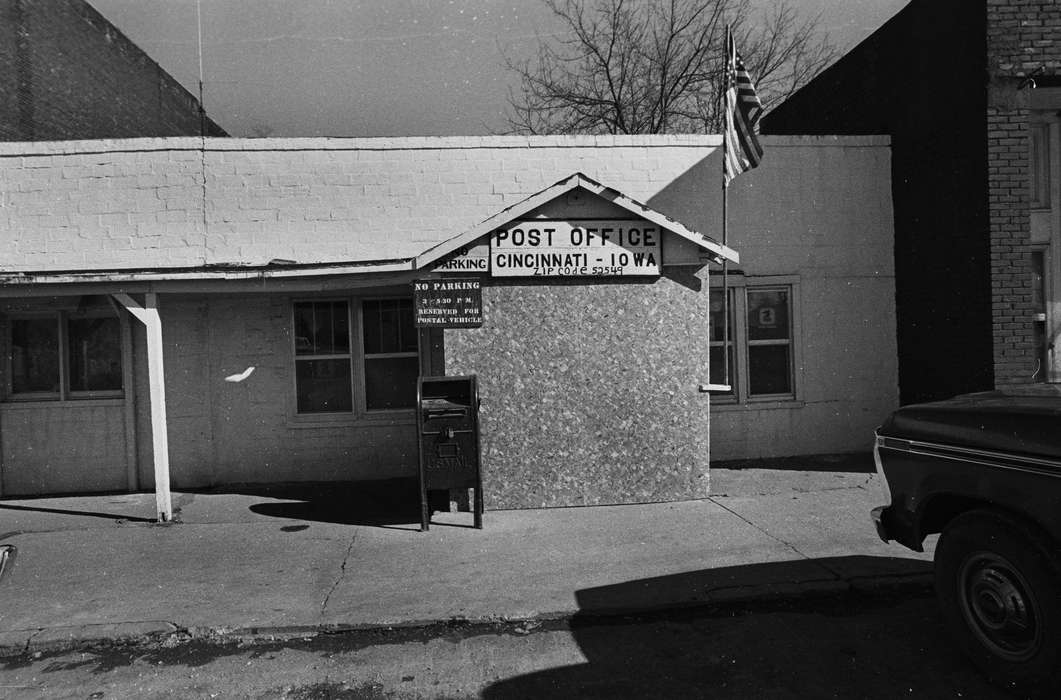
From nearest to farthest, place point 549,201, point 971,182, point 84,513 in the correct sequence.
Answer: point 549,201
point 84,513
point 971,182

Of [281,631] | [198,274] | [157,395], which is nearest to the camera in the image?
[281,631]

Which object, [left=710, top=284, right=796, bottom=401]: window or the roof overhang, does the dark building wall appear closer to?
[left=710, top=284, right=796, bottom=401]: window

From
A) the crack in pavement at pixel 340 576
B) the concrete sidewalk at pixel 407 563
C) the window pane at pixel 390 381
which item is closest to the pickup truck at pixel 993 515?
the concrete sidewalk at pixel 407 563

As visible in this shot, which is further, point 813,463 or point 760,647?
point 813,463

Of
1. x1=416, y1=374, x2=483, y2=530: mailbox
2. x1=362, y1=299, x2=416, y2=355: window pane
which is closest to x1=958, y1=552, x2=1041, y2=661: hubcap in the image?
x1=416, y1=374, x2=483, y2=530: mailbox

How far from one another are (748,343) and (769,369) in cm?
46

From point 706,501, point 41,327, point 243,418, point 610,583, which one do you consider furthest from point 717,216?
point 41,327

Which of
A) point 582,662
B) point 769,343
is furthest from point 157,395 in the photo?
point 769,343

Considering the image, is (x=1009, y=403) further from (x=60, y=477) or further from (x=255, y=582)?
(x=60, y=477)

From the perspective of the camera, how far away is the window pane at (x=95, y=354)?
32.5ft

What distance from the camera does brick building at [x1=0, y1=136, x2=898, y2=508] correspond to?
31.0 ft

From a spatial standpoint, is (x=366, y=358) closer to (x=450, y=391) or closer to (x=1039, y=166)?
(x=450, y=391)

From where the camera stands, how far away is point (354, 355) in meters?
10.0

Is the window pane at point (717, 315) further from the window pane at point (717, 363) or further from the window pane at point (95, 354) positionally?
the window pane at point (95, 354)
